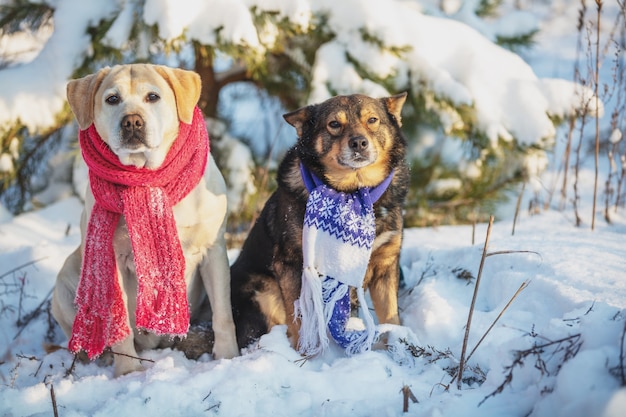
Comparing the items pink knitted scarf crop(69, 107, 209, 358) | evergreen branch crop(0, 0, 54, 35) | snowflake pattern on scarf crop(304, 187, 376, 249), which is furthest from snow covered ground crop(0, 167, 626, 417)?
evergreen branch crop(0, 0, 54, 35)

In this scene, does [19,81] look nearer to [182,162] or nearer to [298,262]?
[182,162]

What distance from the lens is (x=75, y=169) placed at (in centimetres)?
530

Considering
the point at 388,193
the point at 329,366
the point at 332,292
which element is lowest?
the point at 329,366

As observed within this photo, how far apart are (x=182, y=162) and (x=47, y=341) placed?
1.91 metres

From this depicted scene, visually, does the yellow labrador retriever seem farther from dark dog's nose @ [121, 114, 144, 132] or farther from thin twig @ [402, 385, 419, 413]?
thin twig @ [402, 385, 419, 413]

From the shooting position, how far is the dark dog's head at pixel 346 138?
10.3 feet

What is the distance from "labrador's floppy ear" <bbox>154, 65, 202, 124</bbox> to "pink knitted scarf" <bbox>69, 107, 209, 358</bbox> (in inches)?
3.6

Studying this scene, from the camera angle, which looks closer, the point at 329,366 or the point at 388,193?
the point at 329,366

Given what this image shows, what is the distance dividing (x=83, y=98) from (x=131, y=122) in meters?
0.37

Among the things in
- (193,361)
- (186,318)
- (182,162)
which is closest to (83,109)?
(182,162)

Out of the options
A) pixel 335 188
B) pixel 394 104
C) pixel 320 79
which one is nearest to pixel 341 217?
pixel 335 188

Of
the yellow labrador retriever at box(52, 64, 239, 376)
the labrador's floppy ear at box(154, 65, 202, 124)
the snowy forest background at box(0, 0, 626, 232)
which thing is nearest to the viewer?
the yellow labrador retriever at box(52, 64, 239, 376)

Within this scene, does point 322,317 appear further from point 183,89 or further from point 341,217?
point 183,89

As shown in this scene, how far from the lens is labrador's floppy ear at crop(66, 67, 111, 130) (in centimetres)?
296
